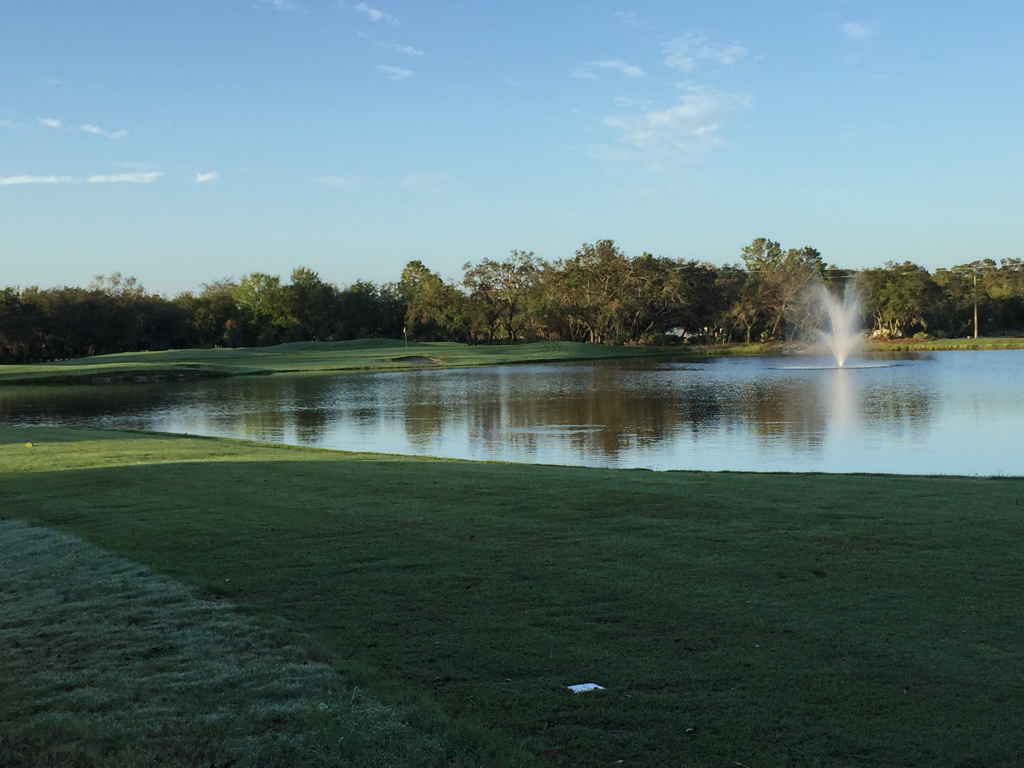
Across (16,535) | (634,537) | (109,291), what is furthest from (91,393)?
(109,291)

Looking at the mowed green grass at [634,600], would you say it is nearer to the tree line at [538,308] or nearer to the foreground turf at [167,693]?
the foreground turf at [167,693]

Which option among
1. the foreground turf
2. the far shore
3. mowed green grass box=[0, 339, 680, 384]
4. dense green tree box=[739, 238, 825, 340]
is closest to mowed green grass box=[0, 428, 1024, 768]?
the foreground turf

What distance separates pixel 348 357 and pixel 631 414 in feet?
171

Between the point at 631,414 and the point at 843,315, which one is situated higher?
the point at 843,315

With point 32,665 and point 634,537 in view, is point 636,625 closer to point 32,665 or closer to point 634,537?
point 634,537

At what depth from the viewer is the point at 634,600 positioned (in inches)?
260

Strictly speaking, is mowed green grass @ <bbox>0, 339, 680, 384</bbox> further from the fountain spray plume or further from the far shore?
the fountain spray plume

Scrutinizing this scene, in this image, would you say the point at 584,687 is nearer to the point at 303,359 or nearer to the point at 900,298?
the point at 303,359

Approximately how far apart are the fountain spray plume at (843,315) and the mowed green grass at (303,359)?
1497cm

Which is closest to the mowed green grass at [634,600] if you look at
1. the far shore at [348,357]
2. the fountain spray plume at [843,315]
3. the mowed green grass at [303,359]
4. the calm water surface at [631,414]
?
the calm water surface at [631,414]

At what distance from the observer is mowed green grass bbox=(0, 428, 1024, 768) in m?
A: 4.54

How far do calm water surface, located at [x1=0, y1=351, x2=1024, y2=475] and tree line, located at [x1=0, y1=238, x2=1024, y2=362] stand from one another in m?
44.5

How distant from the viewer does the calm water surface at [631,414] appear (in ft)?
65.6

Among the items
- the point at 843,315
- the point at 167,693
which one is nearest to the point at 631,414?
the point at 167,693
